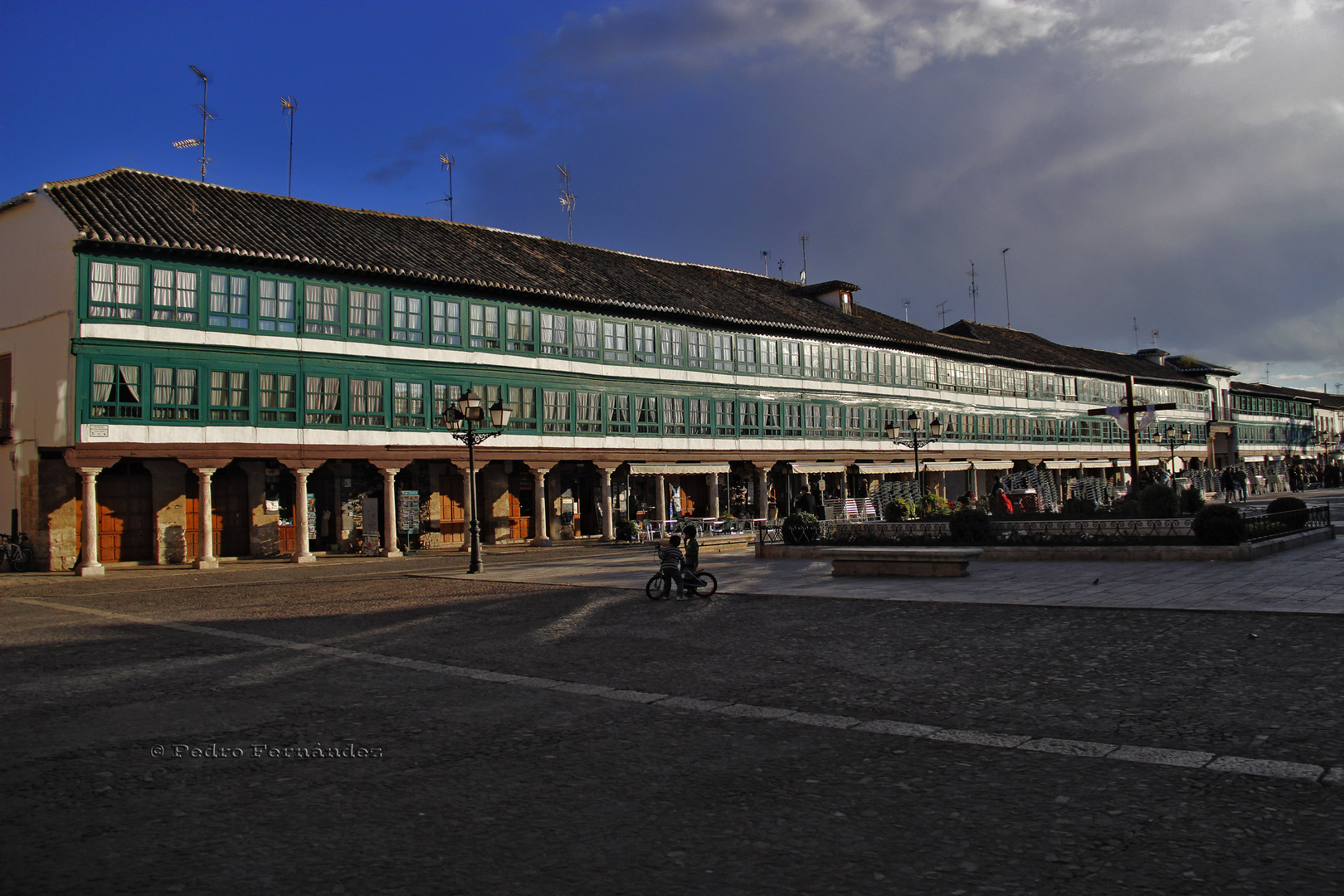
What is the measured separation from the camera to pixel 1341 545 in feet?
59.0

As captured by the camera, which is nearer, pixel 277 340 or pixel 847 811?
pixel 847 811

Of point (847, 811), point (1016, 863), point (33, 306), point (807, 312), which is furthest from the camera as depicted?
point (807, 312)

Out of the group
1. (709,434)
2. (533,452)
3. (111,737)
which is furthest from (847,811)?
(709,434)

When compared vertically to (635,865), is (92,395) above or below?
above

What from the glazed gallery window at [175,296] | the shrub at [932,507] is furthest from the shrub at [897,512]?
the glazed gallery window at [175,296]

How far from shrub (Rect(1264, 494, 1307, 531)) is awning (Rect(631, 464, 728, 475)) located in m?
19.5

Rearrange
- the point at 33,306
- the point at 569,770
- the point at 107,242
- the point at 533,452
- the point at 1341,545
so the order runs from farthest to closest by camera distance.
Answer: the point at 533,452
the point at 33,306
the point at 107,242
the point at 1341,545
the point at 569,770

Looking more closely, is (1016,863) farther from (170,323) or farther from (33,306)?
(33,306)

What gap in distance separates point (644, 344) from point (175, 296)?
15.9 m

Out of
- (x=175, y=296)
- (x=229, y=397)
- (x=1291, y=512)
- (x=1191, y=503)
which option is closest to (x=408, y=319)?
(x=229, y=397)

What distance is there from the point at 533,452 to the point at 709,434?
820 centimetres

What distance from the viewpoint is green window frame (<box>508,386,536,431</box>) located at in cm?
3070

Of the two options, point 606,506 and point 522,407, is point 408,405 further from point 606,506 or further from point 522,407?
point 606,506

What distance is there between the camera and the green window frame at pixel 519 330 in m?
30.8
